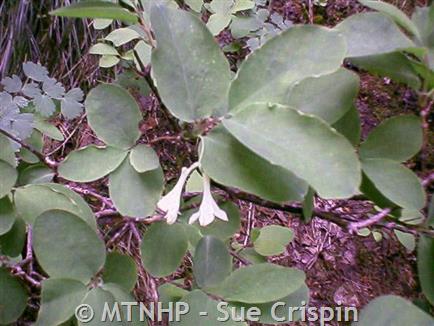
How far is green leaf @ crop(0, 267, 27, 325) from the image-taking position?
562 millimetres

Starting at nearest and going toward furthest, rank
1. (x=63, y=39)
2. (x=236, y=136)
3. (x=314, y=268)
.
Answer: (x=236, y=136), (x=314, y=268), (x=63, y=39)

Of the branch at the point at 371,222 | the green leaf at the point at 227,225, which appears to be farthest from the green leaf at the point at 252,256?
the branch at the point at 371,222

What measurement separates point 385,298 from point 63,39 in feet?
5.51

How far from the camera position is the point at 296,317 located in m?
0.50

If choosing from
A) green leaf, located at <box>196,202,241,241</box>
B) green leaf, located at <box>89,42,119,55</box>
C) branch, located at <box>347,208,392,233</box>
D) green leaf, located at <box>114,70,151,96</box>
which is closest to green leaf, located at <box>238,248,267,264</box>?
green leaf, located at <box>196,202,241,241</box>

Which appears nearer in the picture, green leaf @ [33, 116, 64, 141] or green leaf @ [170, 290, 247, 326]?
green leaf @ [170, 290, 247, 326]

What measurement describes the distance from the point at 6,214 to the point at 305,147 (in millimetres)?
306

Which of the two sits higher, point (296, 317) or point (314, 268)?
point (296, 317)

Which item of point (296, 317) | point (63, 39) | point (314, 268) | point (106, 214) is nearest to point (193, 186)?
point (106, 214)

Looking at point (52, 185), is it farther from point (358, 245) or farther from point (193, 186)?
point (358, 245)

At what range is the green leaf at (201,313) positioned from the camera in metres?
0.45

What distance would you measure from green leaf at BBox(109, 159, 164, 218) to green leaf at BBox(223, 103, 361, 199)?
13cm

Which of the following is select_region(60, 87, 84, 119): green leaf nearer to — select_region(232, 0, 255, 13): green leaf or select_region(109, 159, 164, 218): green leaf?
select_region(232, 0, 255, 13): green leaf

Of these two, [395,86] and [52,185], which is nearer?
[52,185]
